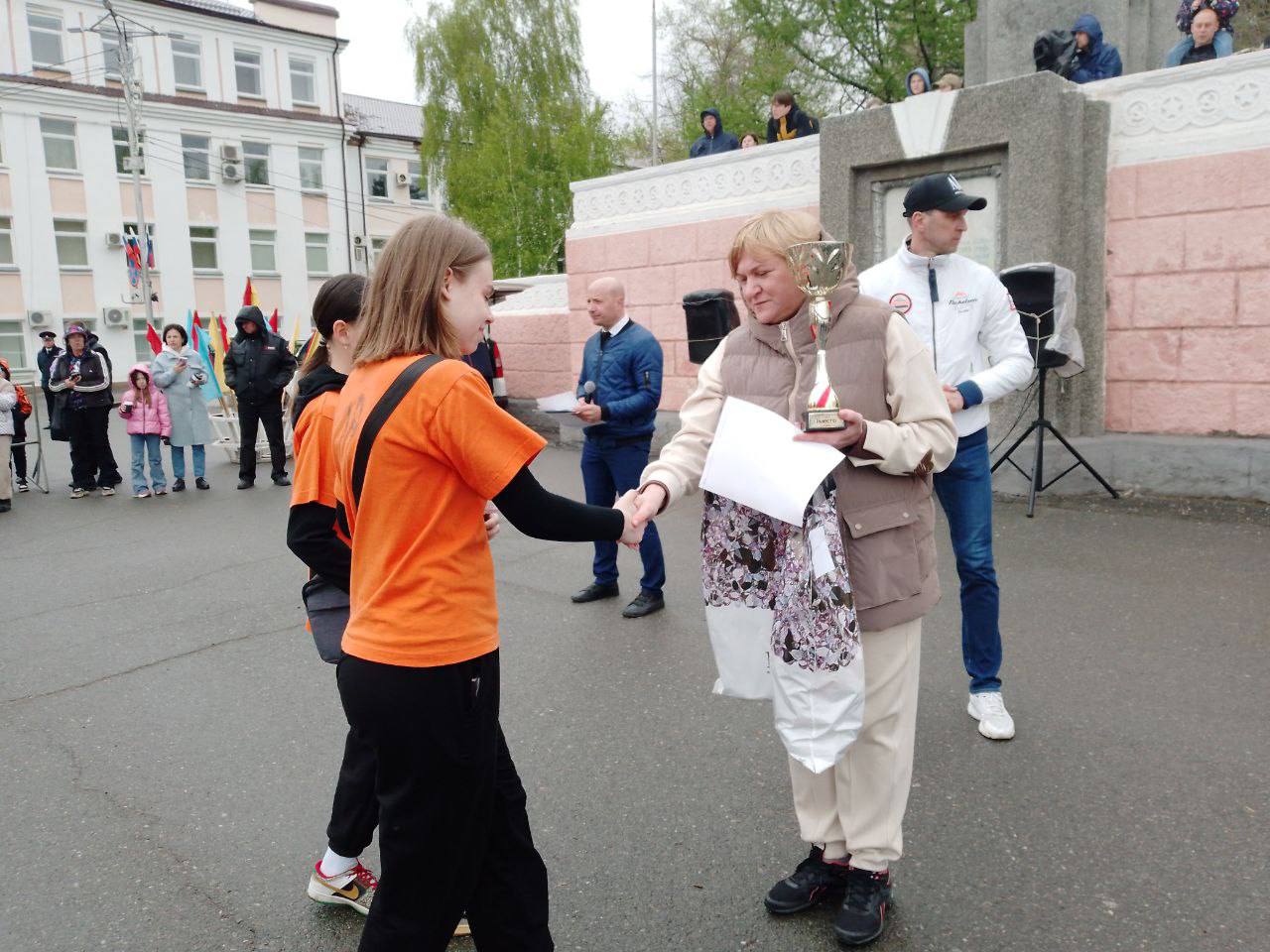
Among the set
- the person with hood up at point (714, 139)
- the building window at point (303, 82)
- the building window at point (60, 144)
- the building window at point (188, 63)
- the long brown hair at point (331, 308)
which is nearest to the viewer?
the long brown hair at point (331, 308)

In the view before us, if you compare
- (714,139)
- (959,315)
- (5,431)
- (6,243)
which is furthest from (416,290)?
(6,243)

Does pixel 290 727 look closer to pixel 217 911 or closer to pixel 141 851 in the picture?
pixel 141 851

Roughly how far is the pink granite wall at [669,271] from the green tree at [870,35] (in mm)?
10902

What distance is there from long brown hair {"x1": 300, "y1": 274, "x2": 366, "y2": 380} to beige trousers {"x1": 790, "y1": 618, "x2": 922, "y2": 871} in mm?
1692

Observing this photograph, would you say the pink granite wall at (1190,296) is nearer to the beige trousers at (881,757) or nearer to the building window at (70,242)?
the beige trousers at (881,757)

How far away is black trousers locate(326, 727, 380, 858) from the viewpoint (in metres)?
2.67

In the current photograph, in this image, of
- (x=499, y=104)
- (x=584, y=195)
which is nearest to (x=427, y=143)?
(x=499, y=104)

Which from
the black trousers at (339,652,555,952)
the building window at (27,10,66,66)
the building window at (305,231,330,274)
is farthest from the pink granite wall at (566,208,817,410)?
the building window at (27,10,66,66)

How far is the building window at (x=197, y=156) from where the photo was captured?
3672cm

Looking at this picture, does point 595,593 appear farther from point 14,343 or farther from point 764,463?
point 14,343

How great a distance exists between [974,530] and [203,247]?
38706mm

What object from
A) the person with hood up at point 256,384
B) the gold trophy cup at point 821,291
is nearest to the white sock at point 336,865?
the gold trophy cup at point 821,291

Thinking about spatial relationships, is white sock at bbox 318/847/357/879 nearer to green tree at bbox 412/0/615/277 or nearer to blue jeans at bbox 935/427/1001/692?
blue jeans at bbox 935/427/1001/692

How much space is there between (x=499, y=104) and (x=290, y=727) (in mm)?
28611
